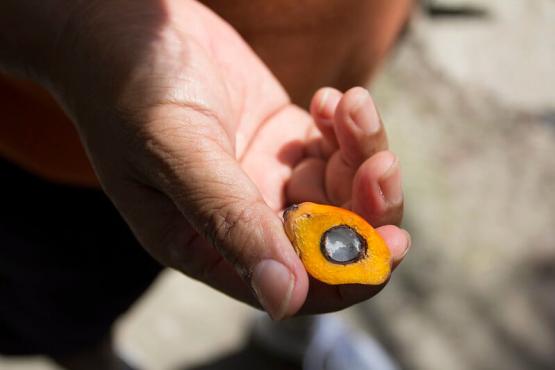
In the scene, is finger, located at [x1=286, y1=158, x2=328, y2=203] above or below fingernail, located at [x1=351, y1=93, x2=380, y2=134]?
below

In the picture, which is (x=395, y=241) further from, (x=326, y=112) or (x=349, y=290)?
(x=326, y=112)

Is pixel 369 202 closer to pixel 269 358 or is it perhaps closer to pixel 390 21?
pixel 390 21

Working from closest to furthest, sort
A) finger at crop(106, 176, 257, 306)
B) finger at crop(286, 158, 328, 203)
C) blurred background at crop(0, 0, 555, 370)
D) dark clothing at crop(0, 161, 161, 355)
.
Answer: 1. finger at crop(106, 176, 257, 306)
2. finger at crop(286, 158, 328, 203)
3. dark clothing at crop(0, 161, 161, 355)
4. blurred background at crop(0, 0, 555, 370)

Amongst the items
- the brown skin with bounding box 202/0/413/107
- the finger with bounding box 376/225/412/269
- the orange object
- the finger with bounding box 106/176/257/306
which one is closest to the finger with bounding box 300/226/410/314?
the finger with bounding box 376/225/412/269

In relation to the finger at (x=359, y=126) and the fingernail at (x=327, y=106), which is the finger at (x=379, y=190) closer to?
the finger at (x=359, y=126)

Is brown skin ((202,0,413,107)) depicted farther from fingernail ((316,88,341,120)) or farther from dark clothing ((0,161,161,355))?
dark clothing ((0,161,161,355))

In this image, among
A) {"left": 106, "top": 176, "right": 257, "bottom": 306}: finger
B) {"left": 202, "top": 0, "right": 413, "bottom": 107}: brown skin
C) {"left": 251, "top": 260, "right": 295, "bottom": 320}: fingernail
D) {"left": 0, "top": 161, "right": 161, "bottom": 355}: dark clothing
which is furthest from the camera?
{"left": 0, "top": 161, "right": 161, "bottom": 355}: dark clothing

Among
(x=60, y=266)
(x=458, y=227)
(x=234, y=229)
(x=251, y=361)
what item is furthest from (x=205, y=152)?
(x=458, y=227)

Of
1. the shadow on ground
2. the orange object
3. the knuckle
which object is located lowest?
the shadow on ground
